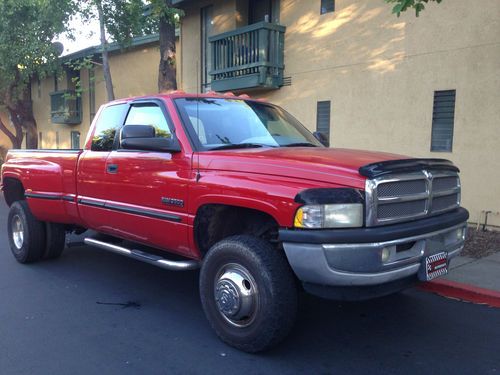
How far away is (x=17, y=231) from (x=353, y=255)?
5.12m

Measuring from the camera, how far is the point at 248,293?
11.9 ft

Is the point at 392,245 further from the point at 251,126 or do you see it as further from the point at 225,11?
the point at 225,11

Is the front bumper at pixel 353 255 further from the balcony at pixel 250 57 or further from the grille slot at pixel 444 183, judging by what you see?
the balcony at pixel 250 57

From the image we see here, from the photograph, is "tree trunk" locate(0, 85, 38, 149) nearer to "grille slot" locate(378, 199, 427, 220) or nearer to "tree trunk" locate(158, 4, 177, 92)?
"tree trunk" locate(158, 4, 177, 92)

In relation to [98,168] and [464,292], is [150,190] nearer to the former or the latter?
[98,168]

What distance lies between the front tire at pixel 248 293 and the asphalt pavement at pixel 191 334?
20 centimetres

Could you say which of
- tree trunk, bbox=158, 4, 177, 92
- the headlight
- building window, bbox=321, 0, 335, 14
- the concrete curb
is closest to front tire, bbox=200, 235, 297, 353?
the headlight

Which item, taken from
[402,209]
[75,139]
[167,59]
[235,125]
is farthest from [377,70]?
[75,139]

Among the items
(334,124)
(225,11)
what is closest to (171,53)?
(225,11)

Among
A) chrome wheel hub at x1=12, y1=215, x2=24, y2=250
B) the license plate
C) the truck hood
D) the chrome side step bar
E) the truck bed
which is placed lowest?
chrome wheel hub at x1=12, y1=215, x2=24, y2=250

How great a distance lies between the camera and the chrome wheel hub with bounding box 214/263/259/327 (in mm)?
3604

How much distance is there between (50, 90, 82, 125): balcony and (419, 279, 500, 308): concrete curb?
1860 centimetres

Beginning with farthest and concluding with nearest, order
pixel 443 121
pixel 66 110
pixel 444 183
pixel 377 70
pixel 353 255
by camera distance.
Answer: pixel 66 110 → pixel 377 70 → pixel 443 121 → pixel 444 183 → pixel 353 255

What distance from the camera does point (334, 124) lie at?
9844 mm
